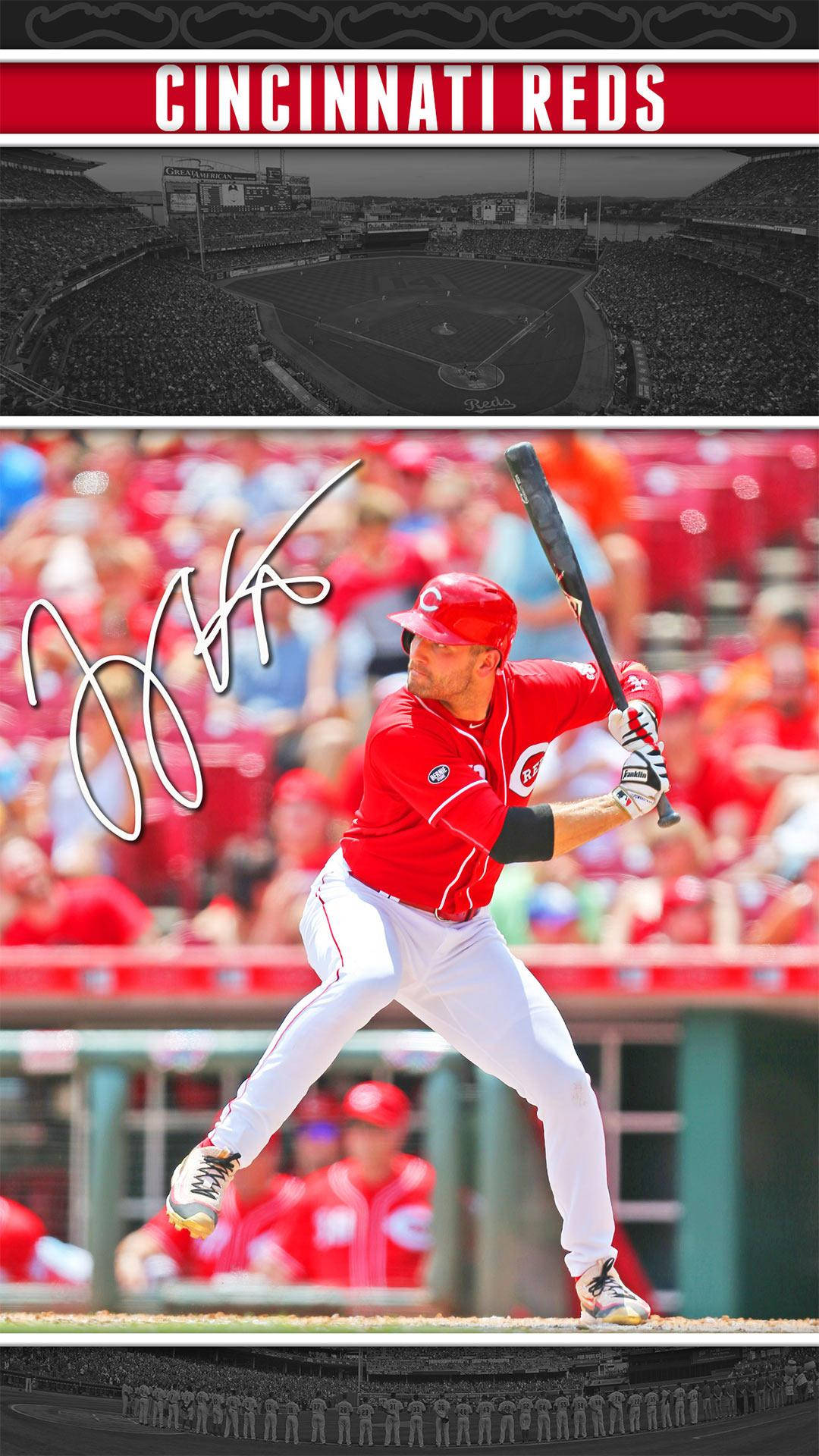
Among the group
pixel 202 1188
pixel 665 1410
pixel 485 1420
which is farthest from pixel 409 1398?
pixel 202 1188

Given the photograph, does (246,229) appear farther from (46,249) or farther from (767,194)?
(767,194)

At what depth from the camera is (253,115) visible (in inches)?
187

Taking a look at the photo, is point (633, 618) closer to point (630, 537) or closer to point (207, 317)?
point (630, 537)

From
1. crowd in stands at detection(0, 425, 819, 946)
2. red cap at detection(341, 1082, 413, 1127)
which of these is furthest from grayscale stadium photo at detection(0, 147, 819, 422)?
red cap at detection(341, 1082, 413, 1127)

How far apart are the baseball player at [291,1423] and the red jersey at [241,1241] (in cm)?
42

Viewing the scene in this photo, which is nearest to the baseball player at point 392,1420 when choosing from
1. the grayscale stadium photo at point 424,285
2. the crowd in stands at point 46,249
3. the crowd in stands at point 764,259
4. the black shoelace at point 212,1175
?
the black shoelace at point 212,1175

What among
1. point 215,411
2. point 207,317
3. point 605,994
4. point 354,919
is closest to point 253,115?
point 207,317

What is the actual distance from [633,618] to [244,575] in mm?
1266

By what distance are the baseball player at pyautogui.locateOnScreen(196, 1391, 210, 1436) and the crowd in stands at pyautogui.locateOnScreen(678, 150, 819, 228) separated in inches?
160

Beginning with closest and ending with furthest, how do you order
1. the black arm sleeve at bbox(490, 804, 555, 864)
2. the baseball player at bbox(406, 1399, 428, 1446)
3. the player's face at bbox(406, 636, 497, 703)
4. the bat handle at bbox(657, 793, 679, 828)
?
the black arm sleeve at bbox(490, 804, 555, 864) → the player's face at bbox(406, 636, 497, 703) → the bat handle at bbox(657, 793, 679, 828) → the baseball player at bbox(406, 1399, 428, 1446)

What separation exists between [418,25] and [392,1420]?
14.4 feet

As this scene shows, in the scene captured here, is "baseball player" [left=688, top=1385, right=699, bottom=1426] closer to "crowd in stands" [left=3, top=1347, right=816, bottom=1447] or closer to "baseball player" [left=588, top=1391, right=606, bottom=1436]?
"crowd in stands" [left=3, top=1347, right=816, bottom=1447]

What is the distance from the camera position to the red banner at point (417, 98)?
186 inches

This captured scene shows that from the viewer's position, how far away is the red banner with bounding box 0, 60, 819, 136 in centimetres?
472
